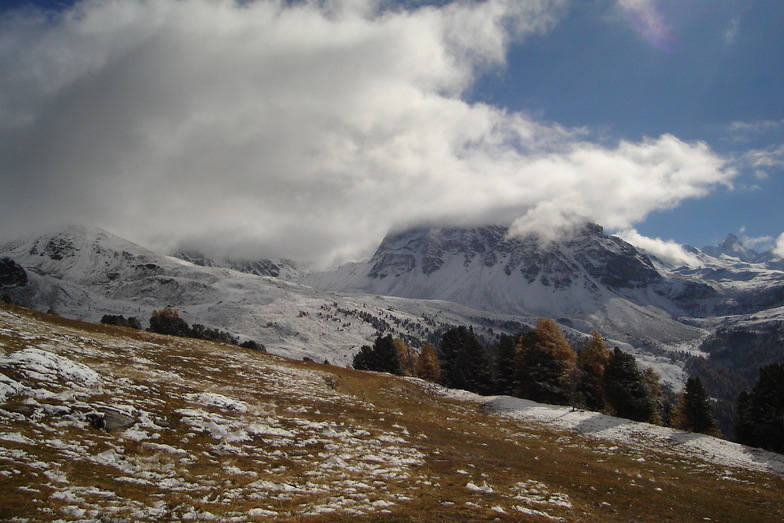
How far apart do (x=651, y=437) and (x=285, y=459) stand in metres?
40.6

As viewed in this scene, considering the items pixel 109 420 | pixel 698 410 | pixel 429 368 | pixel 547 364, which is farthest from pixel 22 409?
pixel 429 368

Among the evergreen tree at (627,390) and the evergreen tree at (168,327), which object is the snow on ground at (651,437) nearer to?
the evergreen tree at (627,390)

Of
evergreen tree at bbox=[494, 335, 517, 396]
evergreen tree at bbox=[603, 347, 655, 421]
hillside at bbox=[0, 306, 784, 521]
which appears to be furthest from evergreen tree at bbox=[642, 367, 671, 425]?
evergreen tree at bbox=[494, 335, 517, 396]

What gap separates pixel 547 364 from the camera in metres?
67.4

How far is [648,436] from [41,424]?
50.3 metres

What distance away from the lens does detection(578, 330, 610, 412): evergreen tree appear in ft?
223

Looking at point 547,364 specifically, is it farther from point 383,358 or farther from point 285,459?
point 285,459

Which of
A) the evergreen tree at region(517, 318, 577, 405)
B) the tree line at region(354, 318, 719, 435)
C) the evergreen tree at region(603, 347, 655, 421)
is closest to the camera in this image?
the evergreen tree at region(603, 347, 655, 421)

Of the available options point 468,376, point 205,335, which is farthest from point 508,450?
point 205,335

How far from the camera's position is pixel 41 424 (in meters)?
16.2

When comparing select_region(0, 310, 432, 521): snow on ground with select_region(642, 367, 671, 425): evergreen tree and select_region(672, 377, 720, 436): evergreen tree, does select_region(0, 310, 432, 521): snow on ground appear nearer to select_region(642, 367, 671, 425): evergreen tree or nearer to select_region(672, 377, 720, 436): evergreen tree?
select_region(642, 367, 671, 425): evergreen tree

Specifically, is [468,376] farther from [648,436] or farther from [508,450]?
[508,450]

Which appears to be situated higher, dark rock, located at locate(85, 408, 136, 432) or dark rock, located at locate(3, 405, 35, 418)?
dark rock, located at locate(3, 405, 35, 418)

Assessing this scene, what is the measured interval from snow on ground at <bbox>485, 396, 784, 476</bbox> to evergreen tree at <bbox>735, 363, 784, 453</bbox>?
47.6ft
